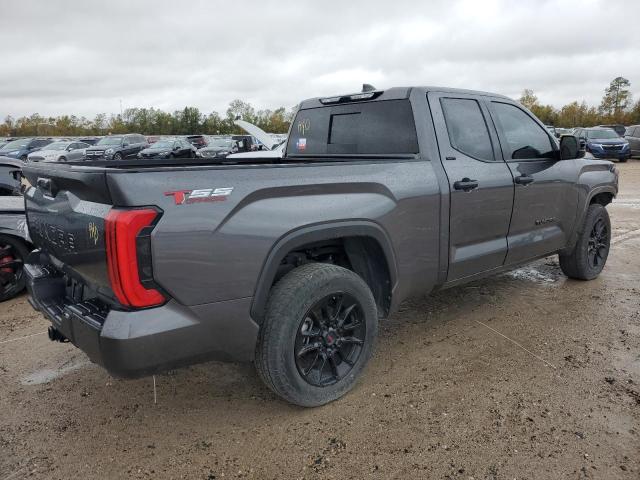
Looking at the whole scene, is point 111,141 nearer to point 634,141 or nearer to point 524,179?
point 634,141

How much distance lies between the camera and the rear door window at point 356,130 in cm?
363

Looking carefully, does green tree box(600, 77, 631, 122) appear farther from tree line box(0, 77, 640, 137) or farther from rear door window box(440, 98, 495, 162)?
rear door window box(440, 98, 495, 162)

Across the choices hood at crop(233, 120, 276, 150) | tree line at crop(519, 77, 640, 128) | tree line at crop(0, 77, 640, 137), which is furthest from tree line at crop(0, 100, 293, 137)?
hood at crop(233, 120, 276, 150)

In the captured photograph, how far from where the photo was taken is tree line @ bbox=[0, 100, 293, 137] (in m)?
82.1

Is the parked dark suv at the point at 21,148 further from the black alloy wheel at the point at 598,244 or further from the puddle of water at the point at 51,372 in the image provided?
the black alloy wheel at the point at 598,244

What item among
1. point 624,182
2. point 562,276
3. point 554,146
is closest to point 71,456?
point 554,146

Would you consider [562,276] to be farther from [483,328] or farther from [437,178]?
[437,178]

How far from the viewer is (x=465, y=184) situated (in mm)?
3559

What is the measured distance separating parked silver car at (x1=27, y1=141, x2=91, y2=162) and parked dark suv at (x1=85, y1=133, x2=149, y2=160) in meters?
0.63

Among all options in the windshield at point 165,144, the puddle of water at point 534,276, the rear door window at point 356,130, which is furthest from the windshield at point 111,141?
the puddle of water at point 534,276

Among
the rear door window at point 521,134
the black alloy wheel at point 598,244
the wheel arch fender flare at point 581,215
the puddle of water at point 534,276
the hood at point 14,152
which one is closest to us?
the rear door window at point 521,134

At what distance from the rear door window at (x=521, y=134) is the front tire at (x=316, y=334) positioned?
2025 millimetres

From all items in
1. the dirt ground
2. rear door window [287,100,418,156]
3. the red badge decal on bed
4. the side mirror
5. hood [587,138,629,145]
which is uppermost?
rear door window [287,100,418,156]

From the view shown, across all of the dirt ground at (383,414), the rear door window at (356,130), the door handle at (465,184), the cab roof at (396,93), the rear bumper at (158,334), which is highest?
the cab roof at (396,93)
